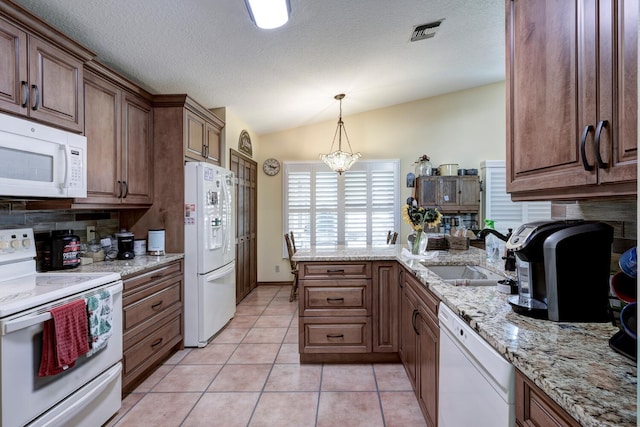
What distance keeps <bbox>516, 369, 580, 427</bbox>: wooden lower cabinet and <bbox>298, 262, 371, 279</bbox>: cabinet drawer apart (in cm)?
170

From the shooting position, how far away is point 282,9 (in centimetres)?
189

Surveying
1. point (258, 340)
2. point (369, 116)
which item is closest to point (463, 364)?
point (258, 340)

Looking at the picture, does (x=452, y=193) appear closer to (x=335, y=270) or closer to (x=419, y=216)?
(x=419, y=216)

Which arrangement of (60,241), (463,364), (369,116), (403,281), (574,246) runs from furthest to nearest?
1. (369,116)
2. (403,281)
3. (60,241)
4. (463,364)
5. (574,246)

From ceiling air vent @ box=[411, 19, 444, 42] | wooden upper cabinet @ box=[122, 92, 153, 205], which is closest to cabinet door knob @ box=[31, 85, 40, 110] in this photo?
wooden upper cabinet @ box=[122, 92, 153, 205]

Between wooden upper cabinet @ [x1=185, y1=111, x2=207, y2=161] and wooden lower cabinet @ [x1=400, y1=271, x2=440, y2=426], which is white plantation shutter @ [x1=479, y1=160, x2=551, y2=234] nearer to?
wooden lower cabinet @ [x1=400, y1=271, x2=440, y2=426]

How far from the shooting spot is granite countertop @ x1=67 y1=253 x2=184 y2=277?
2.09 meters

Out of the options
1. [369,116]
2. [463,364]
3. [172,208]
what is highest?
[369,116]

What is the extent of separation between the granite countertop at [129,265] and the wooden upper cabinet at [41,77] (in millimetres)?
917

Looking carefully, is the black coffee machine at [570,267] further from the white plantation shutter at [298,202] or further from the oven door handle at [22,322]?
the white plantation shutter at [298,202]

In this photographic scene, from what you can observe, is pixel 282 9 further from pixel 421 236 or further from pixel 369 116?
pixel 369 116

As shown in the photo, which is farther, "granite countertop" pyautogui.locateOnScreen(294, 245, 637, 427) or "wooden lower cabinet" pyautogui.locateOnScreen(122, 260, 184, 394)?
"wooden lower cabinet" pyautogui.locateOnScreen(122, 260, 184, 394)

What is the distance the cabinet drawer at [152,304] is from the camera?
2.16 m

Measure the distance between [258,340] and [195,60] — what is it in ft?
8.62
